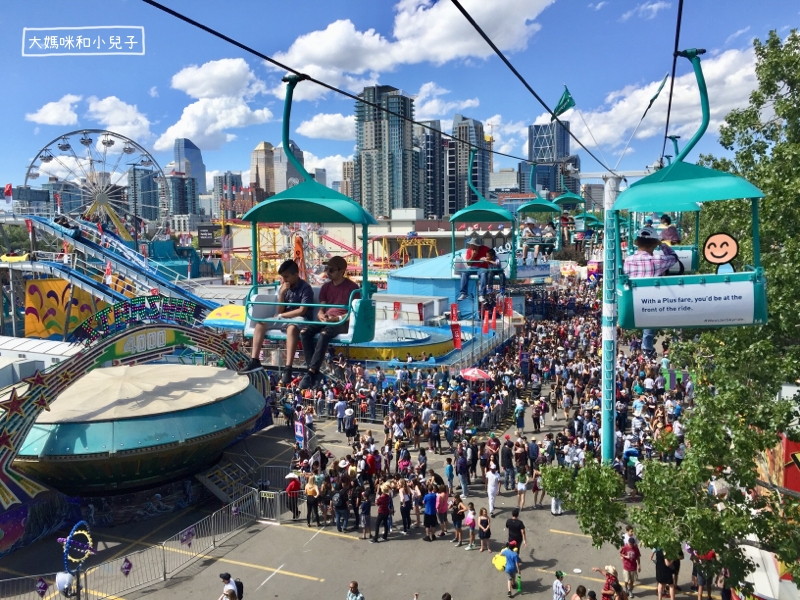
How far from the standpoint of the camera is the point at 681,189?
19.4 feet

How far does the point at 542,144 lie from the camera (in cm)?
1755

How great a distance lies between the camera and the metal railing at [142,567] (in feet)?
38.4

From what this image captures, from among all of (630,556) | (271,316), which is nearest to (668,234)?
(630,556)

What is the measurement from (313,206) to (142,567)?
925 cm

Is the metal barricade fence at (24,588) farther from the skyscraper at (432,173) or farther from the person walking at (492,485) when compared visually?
the skyscraper at (432,173)

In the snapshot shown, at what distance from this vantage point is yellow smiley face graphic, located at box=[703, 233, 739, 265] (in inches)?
245

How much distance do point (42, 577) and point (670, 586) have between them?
1161 cm

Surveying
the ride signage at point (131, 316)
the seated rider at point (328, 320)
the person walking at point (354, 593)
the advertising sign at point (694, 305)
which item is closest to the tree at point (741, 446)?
the advertising sign at point (694, 305)

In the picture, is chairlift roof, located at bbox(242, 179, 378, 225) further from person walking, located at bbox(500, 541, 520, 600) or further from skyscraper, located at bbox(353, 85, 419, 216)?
skyscraper, located at bbox(353, 85, 419, 216)

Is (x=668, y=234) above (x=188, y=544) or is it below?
above

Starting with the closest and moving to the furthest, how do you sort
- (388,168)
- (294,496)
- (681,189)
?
(681,189)
(294,496)
(388,168)

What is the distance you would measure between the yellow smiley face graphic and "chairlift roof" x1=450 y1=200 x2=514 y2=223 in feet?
23.9

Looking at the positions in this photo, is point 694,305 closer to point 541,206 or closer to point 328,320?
point 328,320

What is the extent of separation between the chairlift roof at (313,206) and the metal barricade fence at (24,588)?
8.98m
